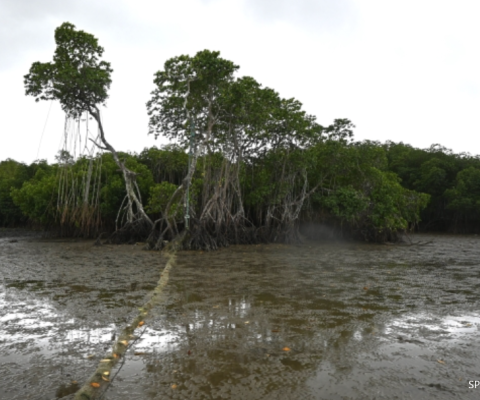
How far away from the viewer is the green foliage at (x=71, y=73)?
14.4 metres

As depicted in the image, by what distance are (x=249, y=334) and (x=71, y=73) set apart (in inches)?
505

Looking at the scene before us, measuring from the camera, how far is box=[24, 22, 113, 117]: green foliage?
14414mm

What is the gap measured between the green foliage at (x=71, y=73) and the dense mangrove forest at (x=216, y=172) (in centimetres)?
3

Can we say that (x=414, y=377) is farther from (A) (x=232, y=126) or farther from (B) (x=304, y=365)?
(A) (x=232, y=126)

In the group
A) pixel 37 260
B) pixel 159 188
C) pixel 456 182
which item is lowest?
pixel 37 260

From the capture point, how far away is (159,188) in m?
15.6

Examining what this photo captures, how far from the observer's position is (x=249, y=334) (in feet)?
13.9

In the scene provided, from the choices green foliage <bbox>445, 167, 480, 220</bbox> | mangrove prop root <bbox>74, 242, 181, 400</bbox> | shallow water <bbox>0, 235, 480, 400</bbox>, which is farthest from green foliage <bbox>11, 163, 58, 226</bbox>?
green foliage <bbox>445, 167, 480, 220</bbox>

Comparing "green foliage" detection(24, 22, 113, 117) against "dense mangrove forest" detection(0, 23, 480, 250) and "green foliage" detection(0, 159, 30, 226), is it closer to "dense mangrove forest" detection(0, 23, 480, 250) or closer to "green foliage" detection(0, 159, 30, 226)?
"dense mangrove forest" detection(0, 23, 480, 250)

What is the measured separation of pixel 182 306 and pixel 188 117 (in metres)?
10.3

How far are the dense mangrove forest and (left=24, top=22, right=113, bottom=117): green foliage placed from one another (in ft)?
0.11

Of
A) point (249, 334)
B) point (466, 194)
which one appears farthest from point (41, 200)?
point (466, 194)

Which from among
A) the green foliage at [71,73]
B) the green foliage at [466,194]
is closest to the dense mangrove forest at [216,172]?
the green foliage at [71,73]

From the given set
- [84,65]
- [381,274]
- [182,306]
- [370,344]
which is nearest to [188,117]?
[84,65]
